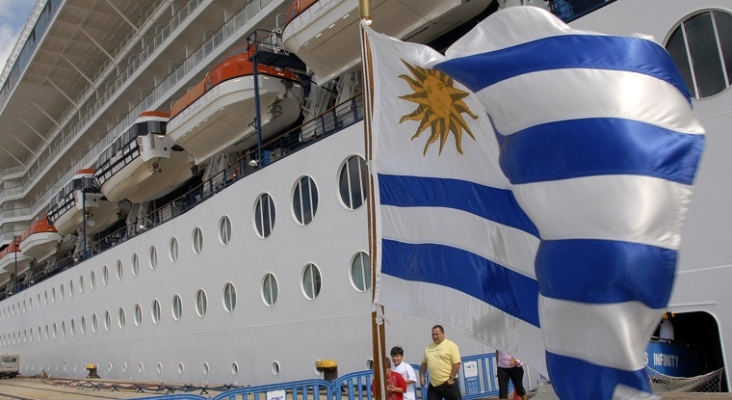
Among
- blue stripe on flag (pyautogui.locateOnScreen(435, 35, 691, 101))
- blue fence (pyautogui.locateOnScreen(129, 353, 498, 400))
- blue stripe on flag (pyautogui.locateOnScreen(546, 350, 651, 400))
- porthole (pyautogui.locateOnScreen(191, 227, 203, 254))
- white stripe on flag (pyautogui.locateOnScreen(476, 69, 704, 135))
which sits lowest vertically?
blue fence (pyautogui.locateOnScreen(129, 353, 498, 400))

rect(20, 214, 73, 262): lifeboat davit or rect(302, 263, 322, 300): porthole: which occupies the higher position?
rect(20, 214, 73, 262): lifeboat davit

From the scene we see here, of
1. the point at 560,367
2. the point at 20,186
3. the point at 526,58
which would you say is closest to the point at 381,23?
the point at 526,58

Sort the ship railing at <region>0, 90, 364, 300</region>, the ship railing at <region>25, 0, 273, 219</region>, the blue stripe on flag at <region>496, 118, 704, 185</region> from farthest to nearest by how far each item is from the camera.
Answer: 1. the ship railing at <region>25, 0, 273, 219</region>
2. the ship railing at <region>0, 90, 364, 300</region>
3. the blue stripe on flag at <region>496, 118, 704, 185</region>

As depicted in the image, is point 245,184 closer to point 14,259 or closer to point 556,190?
point 556,190

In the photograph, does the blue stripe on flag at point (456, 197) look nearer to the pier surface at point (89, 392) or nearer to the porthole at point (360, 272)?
the porthole at point (360, 272)

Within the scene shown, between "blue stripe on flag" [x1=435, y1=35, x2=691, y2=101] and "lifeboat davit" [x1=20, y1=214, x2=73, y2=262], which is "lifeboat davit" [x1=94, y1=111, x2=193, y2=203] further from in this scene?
"blue stripe on flag" [x1=435, y1=35, x2=691, y2=101]

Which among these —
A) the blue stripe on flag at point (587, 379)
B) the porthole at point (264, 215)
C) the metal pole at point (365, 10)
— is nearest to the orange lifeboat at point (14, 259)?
the porthole at point (264, 215)

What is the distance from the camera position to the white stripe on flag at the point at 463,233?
3688 mm

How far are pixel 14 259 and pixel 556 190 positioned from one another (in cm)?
3513

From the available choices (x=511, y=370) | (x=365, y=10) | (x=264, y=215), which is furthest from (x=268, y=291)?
(x=365, y=10)

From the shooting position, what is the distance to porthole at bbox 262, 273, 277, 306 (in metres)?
11.7

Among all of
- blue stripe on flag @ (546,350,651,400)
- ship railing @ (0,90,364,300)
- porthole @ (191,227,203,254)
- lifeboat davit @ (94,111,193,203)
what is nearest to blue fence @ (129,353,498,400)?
ship railing @ (0,90,364,300)

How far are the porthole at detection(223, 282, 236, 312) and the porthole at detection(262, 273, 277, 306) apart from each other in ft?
4.11

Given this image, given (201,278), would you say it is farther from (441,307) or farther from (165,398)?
(441,307)
